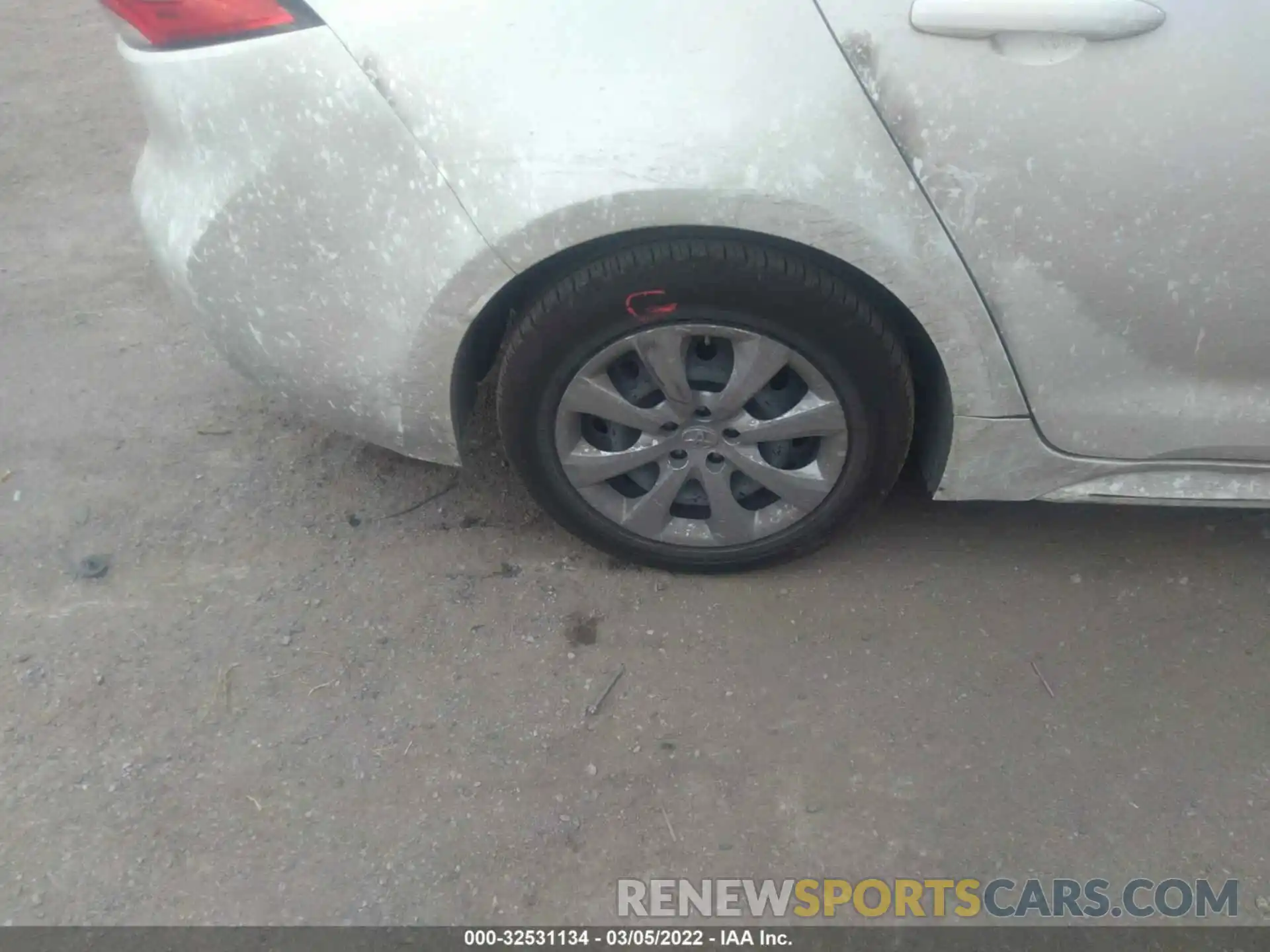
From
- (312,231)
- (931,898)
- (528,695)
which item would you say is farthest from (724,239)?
(931,898)

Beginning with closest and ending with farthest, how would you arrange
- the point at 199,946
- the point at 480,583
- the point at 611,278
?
the point at 199,946, the point at 611,278, the point at 480,583

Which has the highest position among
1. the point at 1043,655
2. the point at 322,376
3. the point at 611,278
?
the point at 611,278

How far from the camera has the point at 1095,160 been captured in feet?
5.60

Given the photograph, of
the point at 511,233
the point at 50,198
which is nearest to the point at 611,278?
the point at 511,233

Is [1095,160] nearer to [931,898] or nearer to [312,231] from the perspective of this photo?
[931,898]

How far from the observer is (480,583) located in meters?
2.38

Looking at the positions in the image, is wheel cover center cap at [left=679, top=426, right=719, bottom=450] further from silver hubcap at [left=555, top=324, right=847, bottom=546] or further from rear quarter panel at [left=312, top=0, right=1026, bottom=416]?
rear quarter panel at [left=312, top=0, right=1026, bottom=416]

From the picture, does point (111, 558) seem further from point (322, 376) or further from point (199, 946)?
point (199, 946)

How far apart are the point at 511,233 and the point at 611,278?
21cm

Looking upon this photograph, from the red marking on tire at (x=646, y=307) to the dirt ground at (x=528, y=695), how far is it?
0.69 meters

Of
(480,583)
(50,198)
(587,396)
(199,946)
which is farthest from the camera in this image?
(50,198)

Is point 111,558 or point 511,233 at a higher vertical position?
point 511,233

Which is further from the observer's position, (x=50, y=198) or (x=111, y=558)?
(x=50, y=198)

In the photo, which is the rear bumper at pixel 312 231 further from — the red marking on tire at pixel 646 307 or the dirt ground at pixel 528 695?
the dirt ground at pixel 528 695
